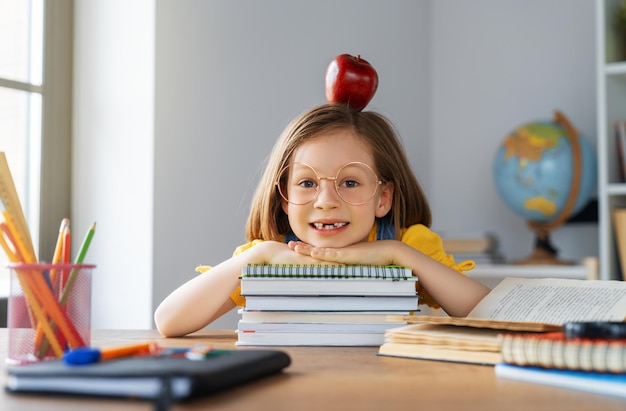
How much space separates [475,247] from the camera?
301cm

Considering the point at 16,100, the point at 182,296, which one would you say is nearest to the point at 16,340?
the point at 182,296

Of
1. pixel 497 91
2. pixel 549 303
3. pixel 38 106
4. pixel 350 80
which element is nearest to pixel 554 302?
pixel 549 303

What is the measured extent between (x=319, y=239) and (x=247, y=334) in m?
0.29

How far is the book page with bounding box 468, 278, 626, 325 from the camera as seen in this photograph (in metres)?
1.07

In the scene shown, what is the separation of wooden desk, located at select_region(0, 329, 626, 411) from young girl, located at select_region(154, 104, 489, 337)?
0.39 metres

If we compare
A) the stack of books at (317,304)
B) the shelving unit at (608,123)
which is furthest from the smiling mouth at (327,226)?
the shelving unit at (608,123)

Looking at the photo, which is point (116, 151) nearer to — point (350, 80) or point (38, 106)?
point (38, 106)

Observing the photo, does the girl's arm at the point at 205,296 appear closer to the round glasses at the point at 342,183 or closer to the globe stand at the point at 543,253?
the round glasses at the point at 342,183

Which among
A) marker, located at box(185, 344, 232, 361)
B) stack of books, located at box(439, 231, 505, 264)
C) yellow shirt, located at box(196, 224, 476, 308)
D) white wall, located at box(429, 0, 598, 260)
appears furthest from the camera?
white wall, located at box(429, 0, 598, 260)

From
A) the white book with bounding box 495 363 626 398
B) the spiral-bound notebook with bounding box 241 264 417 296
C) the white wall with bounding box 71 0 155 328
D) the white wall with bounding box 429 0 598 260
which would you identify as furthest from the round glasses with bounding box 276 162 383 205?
the white wall with bounding box 429 0 598 260

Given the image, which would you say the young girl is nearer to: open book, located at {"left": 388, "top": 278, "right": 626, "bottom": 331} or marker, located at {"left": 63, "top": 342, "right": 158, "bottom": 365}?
open book, located at {"left": 388, "top": 278, "right": 626, "bottom": 331}

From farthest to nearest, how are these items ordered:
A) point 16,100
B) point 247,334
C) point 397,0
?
1. point 397,0
2. point 16,100
3. point 247,334

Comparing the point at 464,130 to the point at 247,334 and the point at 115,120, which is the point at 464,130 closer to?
the point at 115,120

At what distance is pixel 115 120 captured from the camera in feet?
7.46
